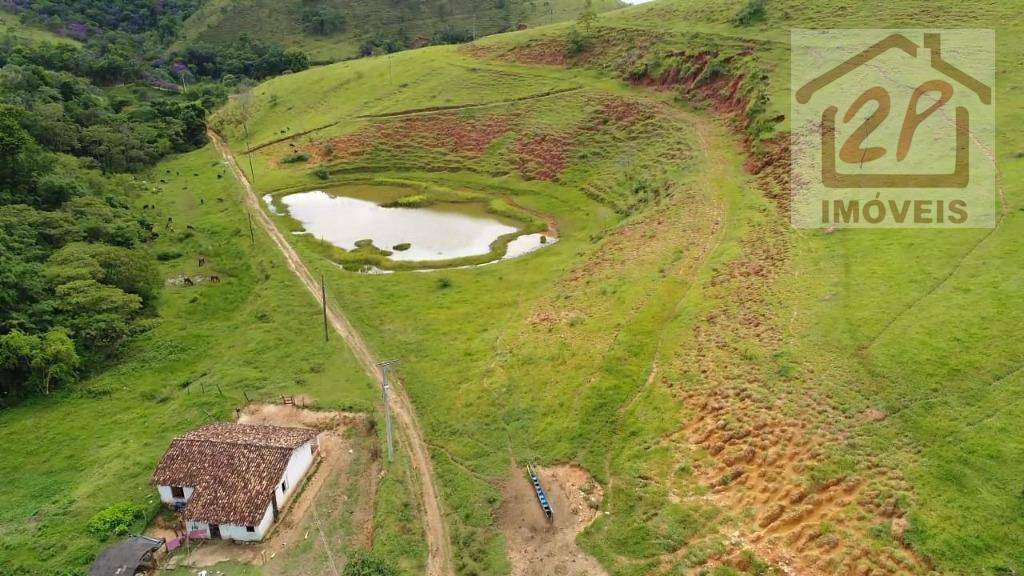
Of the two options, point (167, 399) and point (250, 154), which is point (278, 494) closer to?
point (167, 399)

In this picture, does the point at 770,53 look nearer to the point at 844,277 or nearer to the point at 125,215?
the point at 844,277

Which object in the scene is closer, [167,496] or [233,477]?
[233,477]

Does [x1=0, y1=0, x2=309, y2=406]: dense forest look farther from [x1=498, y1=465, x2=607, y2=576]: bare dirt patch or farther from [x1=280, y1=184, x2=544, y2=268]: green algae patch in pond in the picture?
[x1=498, y1=465, x2=607, y2=576]: bare dirt patch

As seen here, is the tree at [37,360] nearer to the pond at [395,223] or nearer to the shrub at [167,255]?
the shrub at [167,255]

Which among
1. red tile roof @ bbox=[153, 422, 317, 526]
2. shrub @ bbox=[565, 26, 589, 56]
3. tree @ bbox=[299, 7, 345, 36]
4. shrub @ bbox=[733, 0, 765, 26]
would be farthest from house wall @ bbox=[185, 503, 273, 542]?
tree @ bbox=[299, 7, 345, 36]

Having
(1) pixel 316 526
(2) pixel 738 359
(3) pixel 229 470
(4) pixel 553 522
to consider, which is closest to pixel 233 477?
(3) pixel 229 470
